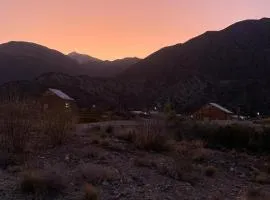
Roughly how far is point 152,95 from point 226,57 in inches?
915

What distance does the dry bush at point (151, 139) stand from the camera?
23.5 m

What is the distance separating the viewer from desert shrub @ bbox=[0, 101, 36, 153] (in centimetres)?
1897

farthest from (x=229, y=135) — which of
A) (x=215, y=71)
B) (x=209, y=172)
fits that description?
(x=215, y=71)

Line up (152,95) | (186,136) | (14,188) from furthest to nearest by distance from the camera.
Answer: (152,95)
(186,136)
(14,188)

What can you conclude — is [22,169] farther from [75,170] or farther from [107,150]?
[107,150]

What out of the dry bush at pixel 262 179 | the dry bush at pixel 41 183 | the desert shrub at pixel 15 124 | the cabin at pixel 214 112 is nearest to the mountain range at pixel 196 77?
the cabin at pixel 214 112

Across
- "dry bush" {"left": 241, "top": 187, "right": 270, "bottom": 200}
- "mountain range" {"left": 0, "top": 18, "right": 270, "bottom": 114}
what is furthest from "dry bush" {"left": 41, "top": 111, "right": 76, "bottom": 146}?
"mountain range" {"left": 0, "top": 18, "right": 270, "bottom": 114}

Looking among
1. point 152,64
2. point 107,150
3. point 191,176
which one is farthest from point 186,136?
point 152,64

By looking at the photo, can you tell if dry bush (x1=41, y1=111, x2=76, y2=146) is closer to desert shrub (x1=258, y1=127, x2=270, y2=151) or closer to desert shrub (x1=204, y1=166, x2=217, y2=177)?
desert shrub (x1=204, y1=166, x2=217, y2=177)

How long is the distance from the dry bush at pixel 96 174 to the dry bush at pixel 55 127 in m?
6.21

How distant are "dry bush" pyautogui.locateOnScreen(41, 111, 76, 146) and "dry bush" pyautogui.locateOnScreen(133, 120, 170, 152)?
3.29 m

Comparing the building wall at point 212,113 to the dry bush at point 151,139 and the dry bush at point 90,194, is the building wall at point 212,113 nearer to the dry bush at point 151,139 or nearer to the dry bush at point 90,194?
the dry bush at point 151,139

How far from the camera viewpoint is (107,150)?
21.7 m

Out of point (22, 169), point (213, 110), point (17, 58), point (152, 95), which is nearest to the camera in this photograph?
point (22, 169)
